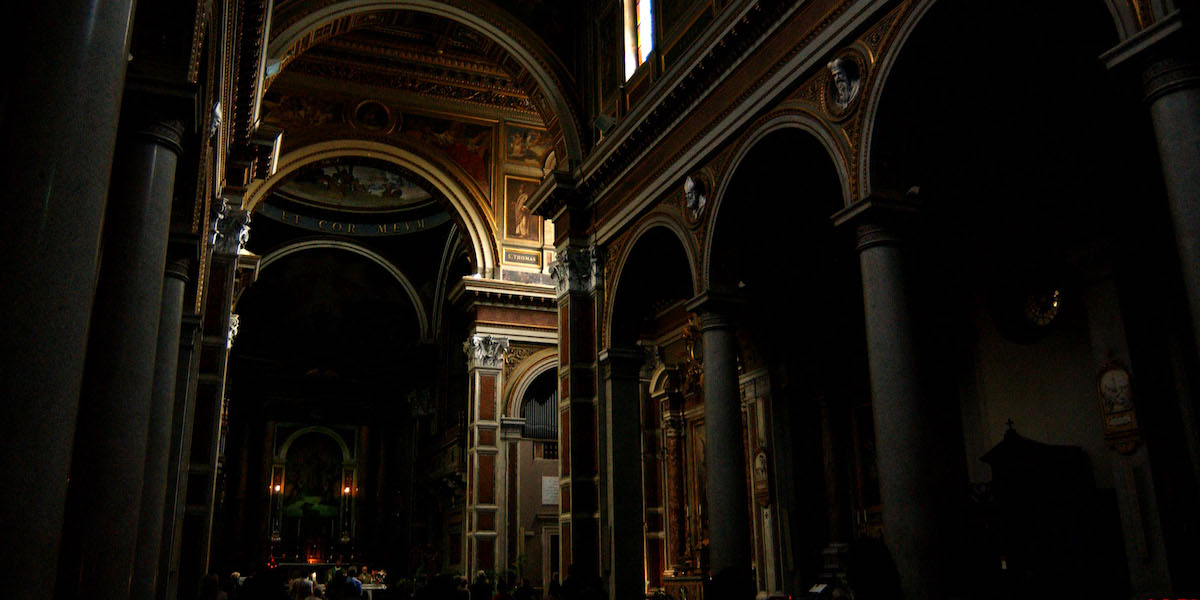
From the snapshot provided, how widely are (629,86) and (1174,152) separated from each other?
8.56 metres

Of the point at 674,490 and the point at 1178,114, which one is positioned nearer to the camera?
the point at 1178,114

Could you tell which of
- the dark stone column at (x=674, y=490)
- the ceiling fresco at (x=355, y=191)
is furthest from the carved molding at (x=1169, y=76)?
the ceiling fresco at (x=355, y=191)

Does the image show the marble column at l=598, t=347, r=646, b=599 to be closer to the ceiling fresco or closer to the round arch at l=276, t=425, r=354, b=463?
the ceiling fresco

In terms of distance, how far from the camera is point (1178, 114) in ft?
16.7

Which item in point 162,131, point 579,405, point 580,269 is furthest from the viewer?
point 580,269

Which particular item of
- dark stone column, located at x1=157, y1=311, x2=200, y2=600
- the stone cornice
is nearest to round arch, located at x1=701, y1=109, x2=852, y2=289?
the stone cornice

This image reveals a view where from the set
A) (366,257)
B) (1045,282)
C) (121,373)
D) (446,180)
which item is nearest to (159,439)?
(121,373)

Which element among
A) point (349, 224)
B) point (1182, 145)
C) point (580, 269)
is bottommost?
point (1182, 145)

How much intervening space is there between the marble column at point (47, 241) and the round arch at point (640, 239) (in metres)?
7.84

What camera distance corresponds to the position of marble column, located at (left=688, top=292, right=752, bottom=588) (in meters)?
9.59

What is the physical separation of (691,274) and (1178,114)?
753 centimetres

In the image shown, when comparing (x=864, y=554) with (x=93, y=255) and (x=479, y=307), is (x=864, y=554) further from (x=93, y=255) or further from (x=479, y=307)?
→ (x=479, y=307)

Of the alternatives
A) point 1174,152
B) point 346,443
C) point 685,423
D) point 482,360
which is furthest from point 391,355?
point 1174,152

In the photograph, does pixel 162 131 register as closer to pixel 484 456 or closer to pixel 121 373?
pixel 121 373
